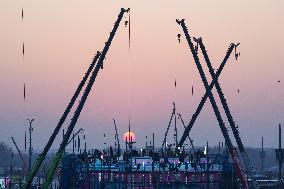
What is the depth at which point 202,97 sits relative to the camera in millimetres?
62938

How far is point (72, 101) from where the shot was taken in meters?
46.5

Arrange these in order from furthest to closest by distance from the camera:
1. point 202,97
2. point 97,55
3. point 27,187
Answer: point 202,97 < point 97,55 < point 27,187

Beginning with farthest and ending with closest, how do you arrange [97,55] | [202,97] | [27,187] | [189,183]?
[202,97] < [97,55] < [27,187] < [189,183]

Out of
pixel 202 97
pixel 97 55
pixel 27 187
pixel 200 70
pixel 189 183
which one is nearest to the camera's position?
pixel 189 183

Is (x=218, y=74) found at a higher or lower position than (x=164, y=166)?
higher

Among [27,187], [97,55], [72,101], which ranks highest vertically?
[97,55]

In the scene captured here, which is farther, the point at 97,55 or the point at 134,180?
the point at 97,55

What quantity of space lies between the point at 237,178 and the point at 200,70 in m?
16.1

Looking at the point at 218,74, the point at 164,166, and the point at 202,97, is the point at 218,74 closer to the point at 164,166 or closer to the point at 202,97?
the point at 202,97

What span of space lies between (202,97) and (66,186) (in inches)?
939

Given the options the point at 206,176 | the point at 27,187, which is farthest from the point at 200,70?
the point at 27,187

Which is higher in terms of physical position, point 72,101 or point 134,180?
point 72,101

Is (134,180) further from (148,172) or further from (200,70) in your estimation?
(200,70)

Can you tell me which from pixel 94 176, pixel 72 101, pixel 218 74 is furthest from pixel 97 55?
pixel 218 74
